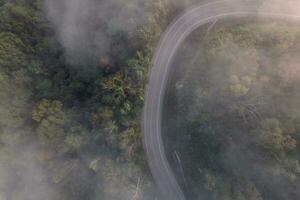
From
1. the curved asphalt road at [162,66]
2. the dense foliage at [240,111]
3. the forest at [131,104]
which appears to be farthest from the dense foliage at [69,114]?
the dense foliage at [240,111]

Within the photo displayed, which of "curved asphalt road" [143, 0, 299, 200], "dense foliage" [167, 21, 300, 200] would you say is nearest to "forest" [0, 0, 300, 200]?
"dense foliage" [167, 21, 300, 200]

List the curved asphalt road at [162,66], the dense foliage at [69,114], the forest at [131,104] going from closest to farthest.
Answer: the forest at [131,104], the dense foliage at [69,114], the curved asphalt road at [162,66]

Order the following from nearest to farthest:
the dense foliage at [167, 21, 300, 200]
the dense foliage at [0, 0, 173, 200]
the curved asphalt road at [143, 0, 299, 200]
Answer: the dense foliage at [167, 21, 300, 200], the dense foliage at [0, 0, 173, 200], the curved asphalt road at [143, 0, 299, 200]

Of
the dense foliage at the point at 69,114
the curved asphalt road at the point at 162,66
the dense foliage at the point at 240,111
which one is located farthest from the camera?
the curved asphalt road at the point at 162,66

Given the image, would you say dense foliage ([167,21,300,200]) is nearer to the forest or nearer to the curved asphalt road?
the forest

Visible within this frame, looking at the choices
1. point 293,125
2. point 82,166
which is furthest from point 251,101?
point 82,166

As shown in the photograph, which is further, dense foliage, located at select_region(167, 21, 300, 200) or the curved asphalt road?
the curved asphalt road

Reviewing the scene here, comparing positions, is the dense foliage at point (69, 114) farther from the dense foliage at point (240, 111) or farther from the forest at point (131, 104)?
→ the dense foliage at point (240, 111)

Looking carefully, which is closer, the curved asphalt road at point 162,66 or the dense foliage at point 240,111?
the dense foliage at point 240,111

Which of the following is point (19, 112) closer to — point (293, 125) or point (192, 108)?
point (192, 108)
